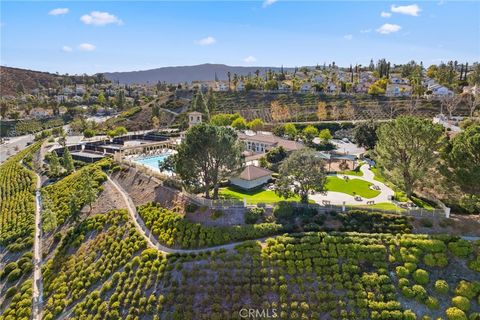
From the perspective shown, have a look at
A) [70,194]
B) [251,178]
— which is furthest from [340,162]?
[70,194]

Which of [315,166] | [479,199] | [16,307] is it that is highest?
[315,166]

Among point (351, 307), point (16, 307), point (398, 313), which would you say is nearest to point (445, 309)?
point (398, 313)

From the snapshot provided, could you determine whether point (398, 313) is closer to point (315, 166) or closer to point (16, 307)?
point (315, 166)

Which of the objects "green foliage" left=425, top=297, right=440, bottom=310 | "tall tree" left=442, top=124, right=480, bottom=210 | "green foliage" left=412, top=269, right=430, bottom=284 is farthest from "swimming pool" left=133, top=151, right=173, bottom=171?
"green foliage" left=425, top=297, right=440, bottom=310

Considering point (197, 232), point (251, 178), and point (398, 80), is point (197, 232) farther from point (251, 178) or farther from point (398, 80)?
point (398, 80)

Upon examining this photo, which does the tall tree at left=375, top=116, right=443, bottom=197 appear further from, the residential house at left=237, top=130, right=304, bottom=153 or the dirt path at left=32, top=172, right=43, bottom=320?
the dirt path at left=32, top=172, right=43, bottom=320

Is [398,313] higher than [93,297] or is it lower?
higher
